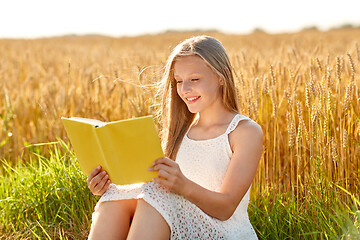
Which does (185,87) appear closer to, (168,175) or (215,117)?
(215,117)

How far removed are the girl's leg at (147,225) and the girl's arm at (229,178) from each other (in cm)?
10

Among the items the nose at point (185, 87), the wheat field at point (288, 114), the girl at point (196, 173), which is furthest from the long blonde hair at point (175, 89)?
the wheat field at point (288, 114)

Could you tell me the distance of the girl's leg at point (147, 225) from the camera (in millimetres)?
1568

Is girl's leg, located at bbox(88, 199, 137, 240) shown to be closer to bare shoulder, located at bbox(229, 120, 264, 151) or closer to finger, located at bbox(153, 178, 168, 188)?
finger, located at bbox(153, 178, 168, 188)

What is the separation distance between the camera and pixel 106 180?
168cm

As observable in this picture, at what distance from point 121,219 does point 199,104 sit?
515 millimetres

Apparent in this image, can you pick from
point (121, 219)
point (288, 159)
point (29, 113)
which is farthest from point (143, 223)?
point (29, 113)

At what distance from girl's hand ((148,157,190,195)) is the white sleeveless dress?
0.07 m

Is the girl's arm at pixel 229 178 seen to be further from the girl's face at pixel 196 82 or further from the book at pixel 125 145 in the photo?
the girl's face at pixel 196 82

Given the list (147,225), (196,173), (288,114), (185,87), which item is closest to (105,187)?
(147,225)

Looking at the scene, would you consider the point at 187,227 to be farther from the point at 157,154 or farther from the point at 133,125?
the point at 133,125

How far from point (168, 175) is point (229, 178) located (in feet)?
0.83

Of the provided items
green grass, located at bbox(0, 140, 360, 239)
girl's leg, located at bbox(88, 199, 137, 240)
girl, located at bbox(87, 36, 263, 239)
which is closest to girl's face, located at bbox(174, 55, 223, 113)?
girl, located at bbox(87, 36, 263, 239)

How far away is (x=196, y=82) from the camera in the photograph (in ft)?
Answer: 5.97
